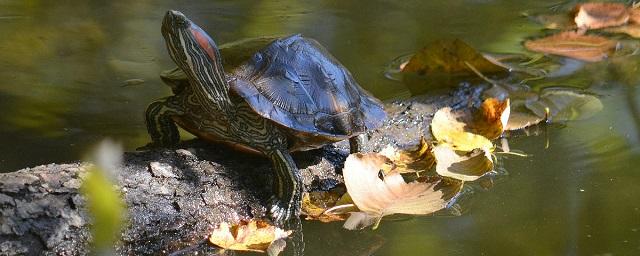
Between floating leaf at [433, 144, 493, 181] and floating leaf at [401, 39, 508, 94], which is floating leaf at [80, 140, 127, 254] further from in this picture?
floating leaf at [401, 39, 508, 94]

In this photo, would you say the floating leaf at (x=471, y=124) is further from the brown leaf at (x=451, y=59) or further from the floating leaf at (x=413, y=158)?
the brown leaf at (x=451, y=59)

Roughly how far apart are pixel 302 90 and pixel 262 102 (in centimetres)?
16

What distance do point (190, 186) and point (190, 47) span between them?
37 centimetres

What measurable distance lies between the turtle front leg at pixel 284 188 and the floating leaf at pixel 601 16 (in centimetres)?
266

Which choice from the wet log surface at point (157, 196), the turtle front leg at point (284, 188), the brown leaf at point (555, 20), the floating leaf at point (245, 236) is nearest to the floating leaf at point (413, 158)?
the wet log surface at point (157, 196)

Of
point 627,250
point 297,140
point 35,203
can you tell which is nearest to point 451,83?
point 297,140

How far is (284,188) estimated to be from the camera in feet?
6.89

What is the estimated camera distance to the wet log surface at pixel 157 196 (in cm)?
171

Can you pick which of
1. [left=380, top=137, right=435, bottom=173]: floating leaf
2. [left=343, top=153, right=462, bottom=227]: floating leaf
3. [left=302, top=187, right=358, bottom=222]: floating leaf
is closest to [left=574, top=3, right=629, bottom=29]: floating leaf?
[left=380, top=137, right=435, bottom=173]: floating leaf

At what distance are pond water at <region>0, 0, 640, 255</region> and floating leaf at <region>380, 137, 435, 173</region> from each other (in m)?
0.23

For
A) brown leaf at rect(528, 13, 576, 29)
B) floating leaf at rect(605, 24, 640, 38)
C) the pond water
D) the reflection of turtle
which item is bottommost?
the pond water

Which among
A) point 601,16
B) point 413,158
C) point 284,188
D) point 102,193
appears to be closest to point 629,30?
point 601,16

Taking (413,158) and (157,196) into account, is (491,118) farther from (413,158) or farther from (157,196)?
(157,196)

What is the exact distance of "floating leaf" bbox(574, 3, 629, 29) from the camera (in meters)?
4.22
